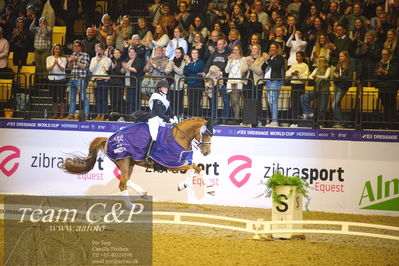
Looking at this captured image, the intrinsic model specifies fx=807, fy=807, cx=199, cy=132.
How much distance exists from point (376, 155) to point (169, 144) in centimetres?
470

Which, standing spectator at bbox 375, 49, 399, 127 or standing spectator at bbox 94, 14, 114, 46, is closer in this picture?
standing spectator at bbox 375, 49, 399, 127

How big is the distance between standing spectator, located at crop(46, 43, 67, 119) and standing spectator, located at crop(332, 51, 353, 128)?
21.3 feet

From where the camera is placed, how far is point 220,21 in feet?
67.1

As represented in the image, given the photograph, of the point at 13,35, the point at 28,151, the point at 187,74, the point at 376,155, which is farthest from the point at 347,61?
the point at 13,35

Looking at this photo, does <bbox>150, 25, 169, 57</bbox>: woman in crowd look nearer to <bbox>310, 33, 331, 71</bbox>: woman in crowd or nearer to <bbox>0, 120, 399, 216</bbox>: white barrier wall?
<bbox>0, 120, 399, 216</bbox>: white barrier wall

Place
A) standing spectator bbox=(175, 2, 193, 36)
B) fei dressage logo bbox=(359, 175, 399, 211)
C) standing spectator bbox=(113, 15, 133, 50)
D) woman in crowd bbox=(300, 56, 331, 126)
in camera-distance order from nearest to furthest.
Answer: fei dressage logo bbox=(359, 175, 399, 211) → woman in crowd bbox=(300, 56, 331, 126) → standing spectator bbox=(175, 2, 193, 36) → standing spectator bbox=(113, 15, 133, 50)

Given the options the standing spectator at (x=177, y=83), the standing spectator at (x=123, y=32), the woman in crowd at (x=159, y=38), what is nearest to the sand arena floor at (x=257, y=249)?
the standing spectator at (x=177, y=83)

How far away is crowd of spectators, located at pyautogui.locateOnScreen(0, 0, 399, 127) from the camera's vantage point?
18016 millimetres

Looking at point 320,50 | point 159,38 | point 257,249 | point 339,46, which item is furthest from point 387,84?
point 159,38

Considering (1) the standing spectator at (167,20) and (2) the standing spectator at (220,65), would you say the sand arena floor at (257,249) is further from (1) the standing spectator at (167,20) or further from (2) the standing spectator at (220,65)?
(1) the standing spectator at (167,20)

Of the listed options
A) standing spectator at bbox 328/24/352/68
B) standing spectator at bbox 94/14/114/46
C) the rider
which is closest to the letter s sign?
the rider

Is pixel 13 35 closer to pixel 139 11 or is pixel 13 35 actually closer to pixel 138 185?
pixel 139 11

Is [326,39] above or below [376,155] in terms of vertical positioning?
above

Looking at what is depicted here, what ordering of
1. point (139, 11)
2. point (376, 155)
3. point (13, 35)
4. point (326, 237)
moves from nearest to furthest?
point (326, 237), point (376, 155), point (13, 35), point (139, 11)
